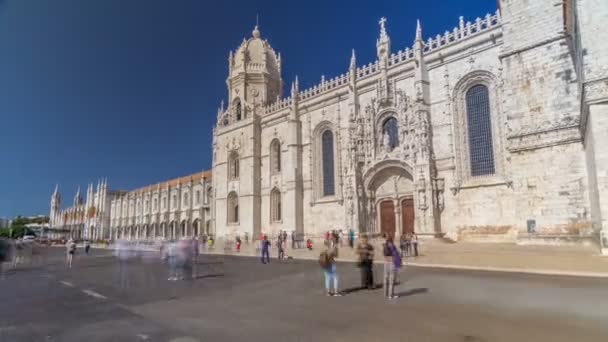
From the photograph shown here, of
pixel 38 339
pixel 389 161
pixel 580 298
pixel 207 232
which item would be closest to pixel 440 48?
pixel 389 161

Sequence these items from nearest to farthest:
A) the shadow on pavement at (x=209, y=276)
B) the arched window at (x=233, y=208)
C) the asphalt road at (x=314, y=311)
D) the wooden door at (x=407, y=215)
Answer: the asphalt road at (x=314, y=311) → the shadow on pavement at (x=209, y=276) → the wooden door at (x=407, y=215) → the arched window at (x=233, y=208)

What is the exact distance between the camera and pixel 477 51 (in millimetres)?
22828

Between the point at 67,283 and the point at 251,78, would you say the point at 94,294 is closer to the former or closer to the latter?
the point at 67,283

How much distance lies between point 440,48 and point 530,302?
21.1 m

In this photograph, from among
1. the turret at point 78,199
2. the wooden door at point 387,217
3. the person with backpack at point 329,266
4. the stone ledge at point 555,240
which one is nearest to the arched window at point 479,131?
the stone ledge at point 555,240

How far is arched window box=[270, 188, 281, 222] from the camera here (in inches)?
1400

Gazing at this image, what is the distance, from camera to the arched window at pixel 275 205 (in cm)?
3556

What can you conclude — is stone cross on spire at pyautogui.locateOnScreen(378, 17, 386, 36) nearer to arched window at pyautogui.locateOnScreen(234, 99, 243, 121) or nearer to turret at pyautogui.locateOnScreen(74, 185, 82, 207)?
arched window at pyautogui.locateOnScreen(234, 99, 243, 121)

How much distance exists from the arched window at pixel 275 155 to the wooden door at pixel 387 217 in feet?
41.6

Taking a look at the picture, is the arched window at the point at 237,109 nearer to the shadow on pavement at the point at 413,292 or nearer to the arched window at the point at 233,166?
the arched window at the point at 233,166

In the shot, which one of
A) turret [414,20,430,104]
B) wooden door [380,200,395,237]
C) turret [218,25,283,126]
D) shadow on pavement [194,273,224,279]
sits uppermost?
turret [218,25,283,126]

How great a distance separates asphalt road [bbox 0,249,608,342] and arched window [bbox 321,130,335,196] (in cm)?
2032

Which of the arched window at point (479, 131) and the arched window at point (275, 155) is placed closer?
the arched window at point (479, 131)

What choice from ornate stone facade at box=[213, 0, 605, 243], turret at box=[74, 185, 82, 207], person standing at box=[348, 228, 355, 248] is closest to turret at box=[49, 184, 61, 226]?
turret at box=[74, 185, 82, 207]
